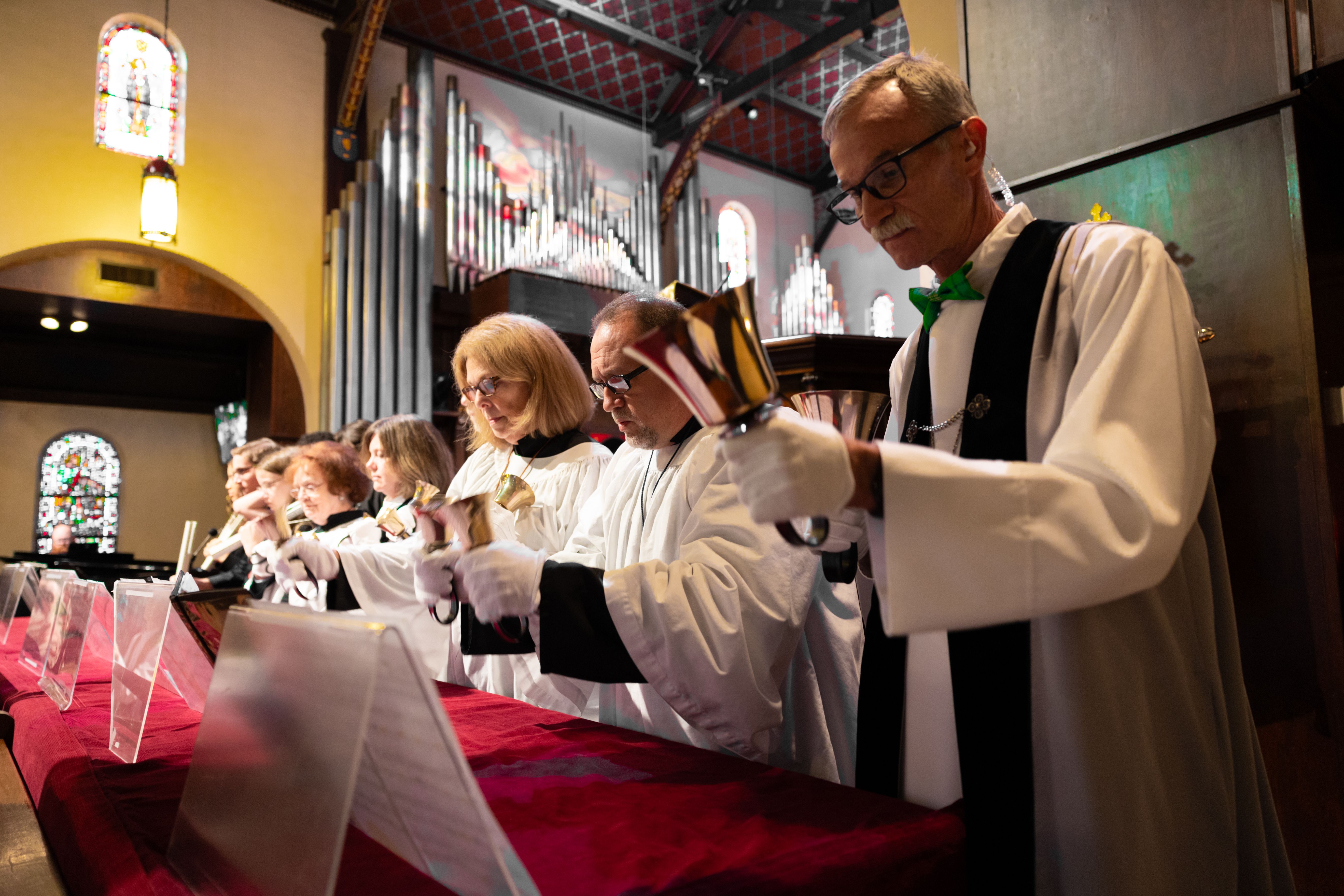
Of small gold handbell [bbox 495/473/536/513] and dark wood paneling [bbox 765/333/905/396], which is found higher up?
dark wood paneling [bbox 765/333/905/396]

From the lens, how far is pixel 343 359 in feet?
25.5

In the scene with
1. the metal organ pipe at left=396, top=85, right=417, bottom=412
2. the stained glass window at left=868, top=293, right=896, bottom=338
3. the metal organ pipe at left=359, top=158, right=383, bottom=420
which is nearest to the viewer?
the metal organ pipe at left=359, top=158, right=383, bottom=420

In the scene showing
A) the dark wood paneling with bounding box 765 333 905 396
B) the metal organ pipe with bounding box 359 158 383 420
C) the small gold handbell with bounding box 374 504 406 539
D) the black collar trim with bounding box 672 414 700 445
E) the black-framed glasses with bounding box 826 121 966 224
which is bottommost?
the small gold handbell with bounding box 374 504 406 539

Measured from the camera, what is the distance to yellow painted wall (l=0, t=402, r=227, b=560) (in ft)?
34.6

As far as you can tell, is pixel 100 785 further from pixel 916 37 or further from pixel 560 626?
pixel 916 37

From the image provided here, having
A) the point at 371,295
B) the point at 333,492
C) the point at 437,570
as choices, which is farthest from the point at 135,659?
the point at 371,295

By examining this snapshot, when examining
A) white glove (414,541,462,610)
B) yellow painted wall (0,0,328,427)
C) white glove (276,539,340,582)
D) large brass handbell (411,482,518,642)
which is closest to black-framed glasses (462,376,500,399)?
white glove (276,539,340,582)

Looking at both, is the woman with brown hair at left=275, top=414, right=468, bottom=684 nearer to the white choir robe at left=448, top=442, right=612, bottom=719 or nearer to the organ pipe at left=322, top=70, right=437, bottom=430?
the white choir robe at left=448, top=442, right=612, bottom=719

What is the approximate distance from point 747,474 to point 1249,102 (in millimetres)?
2042

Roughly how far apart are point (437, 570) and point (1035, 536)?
0.84 m

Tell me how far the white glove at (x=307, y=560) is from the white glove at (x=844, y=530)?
1507 mm

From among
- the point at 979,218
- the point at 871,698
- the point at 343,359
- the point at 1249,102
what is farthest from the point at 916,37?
the point at 343,359

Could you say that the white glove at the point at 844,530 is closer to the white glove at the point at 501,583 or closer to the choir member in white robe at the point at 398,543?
the white glove at the point at 501,583

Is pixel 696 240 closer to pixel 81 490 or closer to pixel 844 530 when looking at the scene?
pixel 81 490
